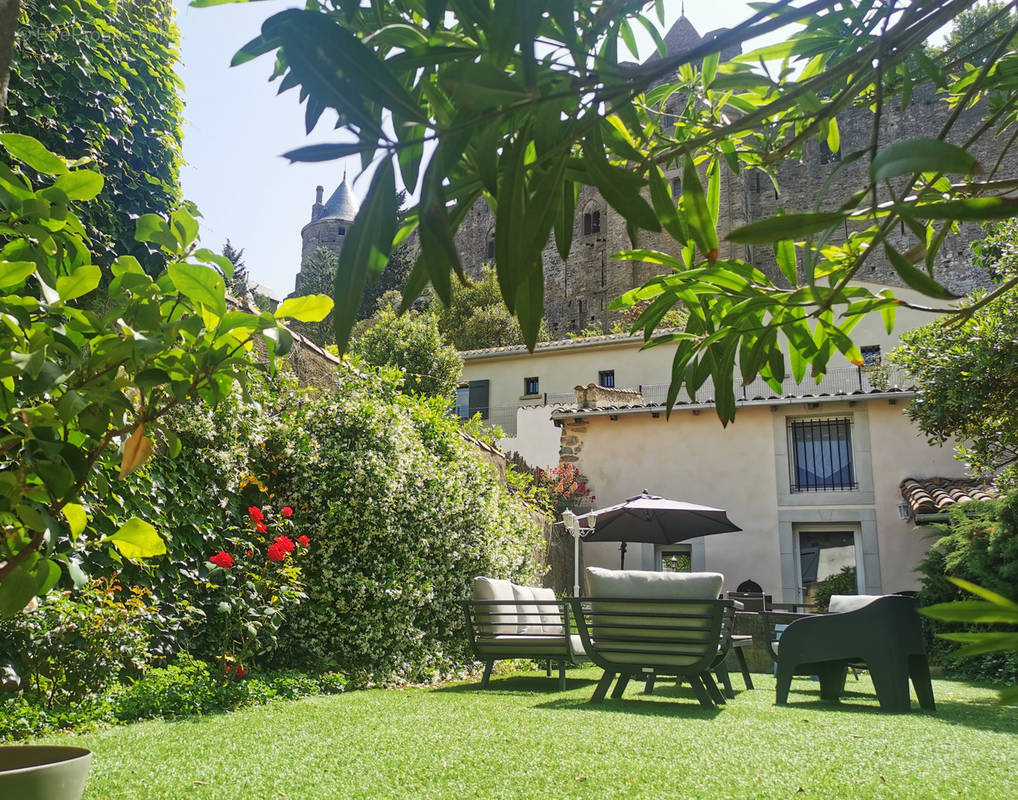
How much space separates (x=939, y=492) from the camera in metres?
12.3

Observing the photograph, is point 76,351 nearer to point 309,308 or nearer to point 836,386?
point 309,308

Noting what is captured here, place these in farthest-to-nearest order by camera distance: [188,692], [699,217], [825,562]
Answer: [825,562] < [188,692] < [699,217]

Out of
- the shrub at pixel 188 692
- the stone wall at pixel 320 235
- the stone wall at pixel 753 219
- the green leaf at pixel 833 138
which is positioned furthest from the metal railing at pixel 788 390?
the stone wall at pixel 320 235

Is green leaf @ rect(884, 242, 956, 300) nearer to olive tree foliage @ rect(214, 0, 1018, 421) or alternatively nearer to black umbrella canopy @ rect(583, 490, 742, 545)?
olive tree foliage @ rect(214, 0, 1018, 421)

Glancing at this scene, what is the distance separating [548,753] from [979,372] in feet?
20.0

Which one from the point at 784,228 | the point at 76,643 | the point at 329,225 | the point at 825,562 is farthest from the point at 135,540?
the point at 329,225

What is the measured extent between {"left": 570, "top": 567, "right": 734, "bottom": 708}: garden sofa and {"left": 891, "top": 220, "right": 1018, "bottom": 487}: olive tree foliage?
3.63 meters

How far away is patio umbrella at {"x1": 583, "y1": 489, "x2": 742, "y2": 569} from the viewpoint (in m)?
11.0

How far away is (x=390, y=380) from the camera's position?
720 cm

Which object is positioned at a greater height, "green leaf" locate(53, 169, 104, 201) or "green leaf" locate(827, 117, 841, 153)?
"green leaf" locate(827, 117, 841, 153)

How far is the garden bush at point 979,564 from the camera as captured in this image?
8102 millimetres

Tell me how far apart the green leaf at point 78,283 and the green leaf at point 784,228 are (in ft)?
3.15

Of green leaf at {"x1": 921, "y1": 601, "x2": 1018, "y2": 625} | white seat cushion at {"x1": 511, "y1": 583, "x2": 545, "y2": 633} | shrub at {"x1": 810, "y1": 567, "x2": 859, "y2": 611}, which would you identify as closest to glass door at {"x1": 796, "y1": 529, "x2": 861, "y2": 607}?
shrub at {"x1": 810, "y1": 567, "x2": 859, "y2": 611}

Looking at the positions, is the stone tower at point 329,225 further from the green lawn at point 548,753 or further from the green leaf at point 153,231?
the green leaf at point 153,231
